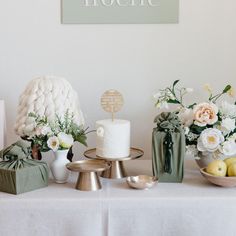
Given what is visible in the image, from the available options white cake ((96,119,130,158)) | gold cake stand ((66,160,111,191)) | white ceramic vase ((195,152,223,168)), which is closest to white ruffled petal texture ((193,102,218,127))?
white ceramic vase ((195,152,223,168))

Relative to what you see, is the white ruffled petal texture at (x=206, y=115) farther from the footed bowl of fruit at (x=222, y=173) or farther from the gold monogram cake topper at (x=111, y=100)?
the gold monogram cake topper at (x=111, y=100)

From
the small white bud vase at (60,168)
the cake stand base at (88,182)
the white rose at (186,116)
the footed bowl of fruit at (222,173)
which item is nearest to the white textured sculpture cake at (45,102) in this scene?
the small white bud vase at (60,168)

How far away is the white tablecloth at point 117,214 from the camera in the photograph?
3.84 ft

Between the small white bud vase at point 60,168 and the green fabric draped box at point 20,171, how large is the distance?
5 cm

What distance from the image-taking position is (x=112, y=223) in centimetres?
118

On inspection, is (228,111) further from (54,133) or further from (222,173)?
(54,133)

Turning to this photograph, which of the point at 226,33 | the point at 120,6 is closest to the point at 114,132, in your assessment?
the point at 120,6

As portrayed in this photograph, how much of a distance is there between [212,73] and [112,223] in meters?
0.84

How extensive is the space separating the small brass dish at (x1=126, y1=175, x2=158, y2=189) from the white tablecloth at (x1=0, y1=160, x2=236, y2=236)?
0.05 meters

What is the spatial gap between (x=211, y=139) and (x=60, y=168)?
0.49m

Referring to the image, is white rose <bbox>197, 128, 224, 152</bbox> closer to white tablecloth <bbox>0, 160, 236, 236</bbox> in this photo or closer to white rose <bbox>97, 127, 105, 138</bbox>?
white tablecloth <bbox>0, 160, 236, 236</bbox>

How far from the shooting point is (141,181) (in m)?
1.29

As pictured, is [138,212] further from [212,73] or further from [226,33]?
[226,33]

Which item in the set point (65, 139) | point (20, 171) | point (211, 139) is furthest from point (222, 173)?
point (20, 171)
